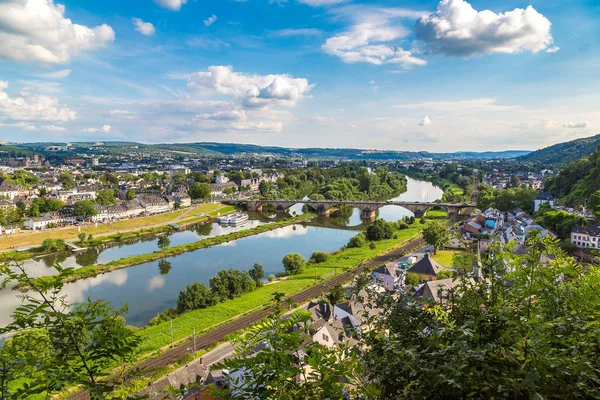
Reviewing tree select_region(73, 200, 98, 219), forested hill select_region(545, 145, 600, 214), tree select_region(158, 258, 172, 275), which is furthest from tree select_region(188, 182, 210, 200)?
forested hill select_region(545, 145, 600, 214)

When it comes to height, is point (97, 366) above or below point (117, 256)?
above

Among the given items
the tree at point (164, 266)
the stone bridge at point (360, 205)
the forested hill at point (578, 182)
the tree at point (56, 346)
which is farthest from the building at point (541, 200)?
the tree at point (56, 346)

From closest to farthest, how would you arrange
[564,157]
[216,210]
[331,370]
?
[331,370], [216,210], [564,157]

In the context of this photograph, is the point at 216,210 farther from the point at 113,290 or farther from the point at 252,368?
the point at 252,368

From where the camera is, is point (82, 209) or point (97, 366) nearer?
point (97, 366)

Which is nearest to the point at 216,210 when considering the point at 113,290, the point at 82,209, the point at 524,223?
the point at 82,209

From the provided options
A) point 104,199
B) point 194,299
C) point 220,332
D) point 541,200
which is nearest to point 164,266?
point 194,299

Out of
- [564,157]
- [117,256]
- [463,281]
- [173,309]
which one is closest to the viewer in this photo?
[463,281]

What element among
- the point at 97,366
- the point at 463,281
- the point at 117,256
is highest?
the point at 463,281
